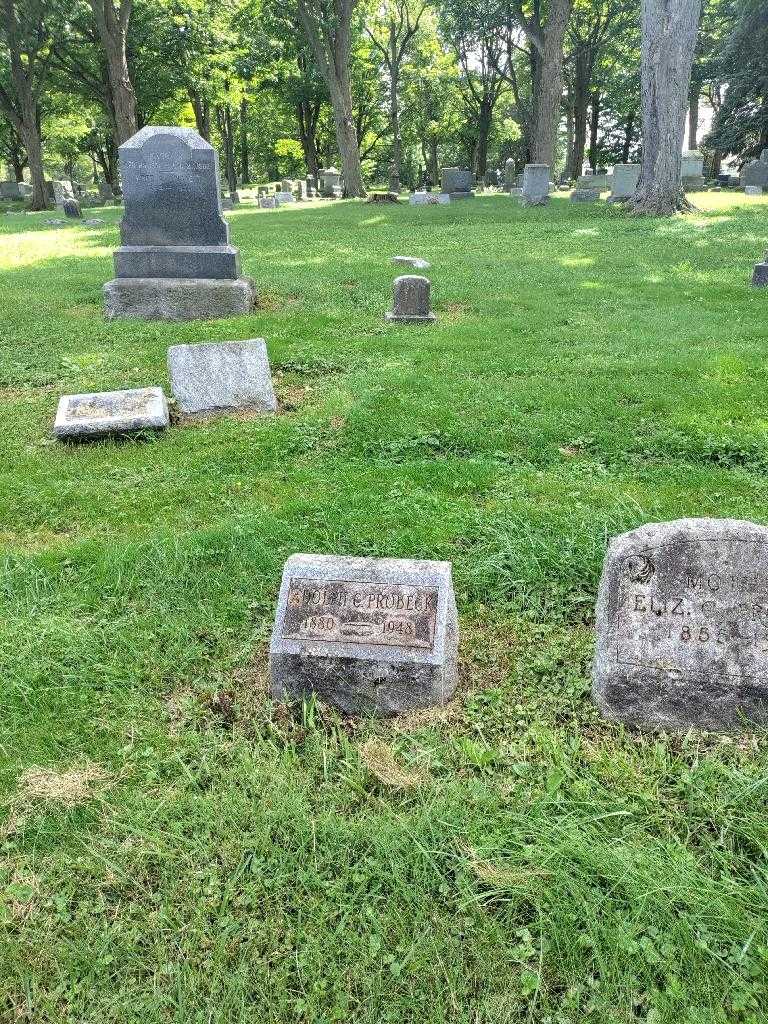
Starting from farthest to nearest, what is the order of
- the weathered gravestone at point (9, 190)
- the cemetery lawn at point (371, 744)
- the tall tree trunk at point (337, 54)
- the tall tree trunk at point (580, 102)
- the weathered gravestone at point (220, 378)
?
the weathered gravestone at point (9, 190), the tall tree trunk at point (580, 102), the tall tree trunk at point (337, 54), the weathered gravestone at point (220, 378), the cemetery lawn at point (371, 744)

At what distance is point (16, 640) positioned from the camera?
3.43 m

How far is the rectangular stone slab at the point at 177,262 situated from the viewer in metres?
9.18

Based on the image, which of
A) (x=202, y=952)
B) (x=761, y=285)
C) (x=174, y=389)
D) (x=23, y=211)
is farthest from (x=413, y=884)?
(x=23, y=211)

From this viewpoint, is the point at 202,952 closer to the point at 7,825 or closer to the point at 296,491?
the point at 7,825

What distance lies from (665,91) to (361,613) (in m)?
18.5

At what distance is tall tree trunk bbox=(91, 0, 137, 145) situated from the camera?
20.0 m

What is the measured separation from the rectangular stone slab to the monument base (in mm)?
185

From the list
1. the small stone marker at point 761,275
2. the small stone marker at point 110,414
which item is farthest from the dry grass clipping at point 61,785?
the small stone marker at point 761,275

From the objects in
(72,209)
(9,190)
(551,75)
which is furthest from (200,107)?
(551,75)

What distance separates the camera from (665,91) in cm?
1652

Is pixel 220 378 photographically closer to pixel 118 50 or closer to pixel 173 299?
pixel 173 299

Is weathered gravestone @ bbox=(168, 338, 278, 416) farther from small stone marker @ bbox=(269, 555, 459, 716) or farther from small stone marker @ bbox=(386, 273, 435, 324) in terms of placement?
small stone marker @ bbox=(269, 555, 459, 716)

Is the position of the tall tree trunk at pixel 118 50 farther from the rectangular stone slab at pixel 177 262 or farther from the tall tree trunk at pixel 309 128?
the tall tree trunk at pixel 309 128

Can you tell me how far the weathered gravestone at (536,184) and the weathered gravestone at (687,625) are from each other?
24.9m
